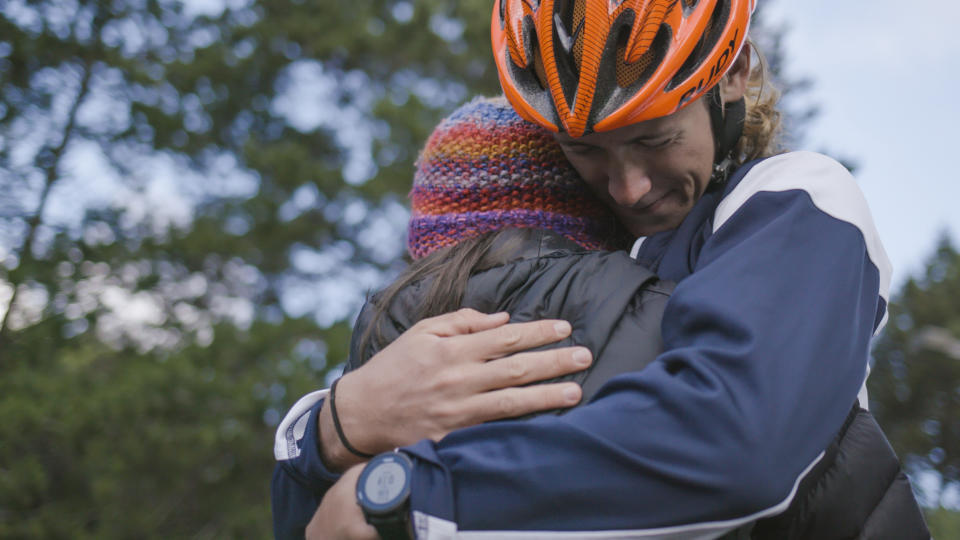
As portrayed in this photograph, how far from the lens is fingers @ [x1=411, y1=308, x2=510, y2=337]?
1.64 metres

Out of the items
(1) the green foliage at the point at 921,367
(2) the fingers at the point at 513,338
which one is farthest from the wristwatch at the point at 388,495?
(1) the green foliage at the point at 921,367

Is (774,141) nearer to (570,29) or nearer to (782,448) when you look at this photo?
(570,29)

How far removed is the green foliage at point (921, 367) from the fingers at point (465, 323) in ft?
78.6

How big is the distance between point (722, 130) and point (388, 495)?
1412 millimetres

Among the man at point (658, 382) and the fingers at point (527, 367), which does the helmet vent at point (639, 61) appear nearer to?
the man at point (658, 382)

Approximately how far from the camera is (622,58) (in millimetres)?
1892

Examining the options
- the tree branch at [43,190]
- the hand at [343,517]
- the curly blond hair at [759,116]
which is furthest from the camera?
the tree branch at [43,190]

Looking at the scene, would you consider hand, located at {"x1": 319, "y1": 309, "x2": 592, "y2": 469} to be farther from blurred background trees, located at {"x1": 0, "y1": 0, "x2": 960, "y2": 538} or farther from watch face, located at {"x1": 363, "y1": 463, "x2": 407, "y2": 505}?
blurred background trees, located at {"x1": 0, "y1": 0, "x2": 960, "y2": 538}

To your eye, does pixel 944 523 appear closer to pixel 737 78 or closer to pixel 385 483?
pixel 737 78

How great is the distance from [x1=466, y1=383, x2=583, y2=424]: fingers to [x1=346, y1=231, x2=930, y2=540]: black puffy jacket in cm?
4

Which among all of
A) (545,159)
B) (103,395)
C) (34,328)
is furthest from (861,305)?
(34,328)

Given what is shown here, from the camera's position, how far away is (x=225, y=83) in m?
10.1

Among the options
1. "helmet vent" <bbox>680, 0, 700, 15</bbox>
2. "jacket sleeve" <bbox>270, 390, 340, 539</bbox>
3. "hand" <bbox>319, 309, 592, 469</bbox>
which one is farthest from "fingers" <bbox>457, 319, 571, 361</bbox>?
"helmet vent" <bbox>680, 0, 700, 15</bbox>

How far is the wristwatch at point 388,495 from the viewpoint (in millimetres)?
1272
